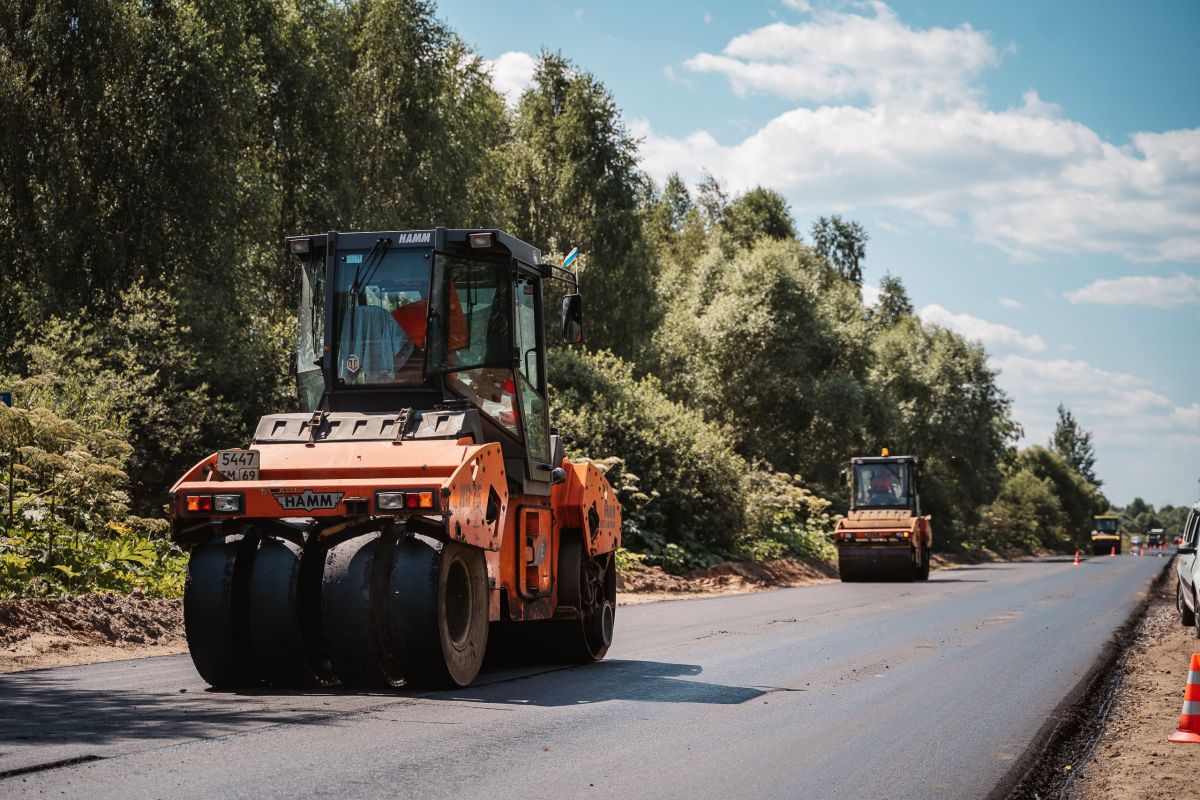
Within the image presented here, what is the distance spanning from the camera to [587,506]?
42.3ft

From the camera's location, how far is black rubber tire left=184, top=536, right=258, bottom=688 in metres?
9.84

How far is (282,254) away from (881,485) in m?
17.2

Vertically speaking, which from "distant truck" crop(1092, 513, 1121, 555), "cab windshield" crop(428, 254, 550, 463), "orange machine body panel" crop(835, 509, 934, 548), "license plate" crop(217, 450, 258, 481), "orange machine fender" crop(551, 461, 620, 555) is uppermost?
"cab windshield" crop(428, 254, 550, 463)

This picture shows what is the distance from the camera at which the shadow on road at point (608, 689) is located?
10.1m

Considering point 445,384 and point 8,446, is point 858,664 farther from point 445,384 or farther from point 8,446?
point 8,446

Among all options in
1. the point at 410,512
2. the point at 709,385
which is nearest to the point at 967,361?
the point at 709,385

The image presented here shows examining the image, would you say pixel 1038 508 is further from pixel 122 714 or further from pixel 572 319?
pixel 122 714

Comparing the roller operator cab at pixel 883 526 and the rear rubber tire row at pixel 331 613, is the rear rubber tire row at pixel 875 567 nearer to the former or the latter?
the roller operator cab at pixel 883 526

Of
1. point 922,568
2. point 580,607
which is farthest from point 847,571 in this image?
point 580,607

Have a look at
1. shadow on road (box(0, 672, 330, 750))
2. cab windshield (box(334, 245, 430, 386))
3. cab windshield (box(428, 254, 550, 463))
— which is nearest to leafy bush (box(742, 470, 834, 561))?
cab windshield (box(428, 254, 550, 463))

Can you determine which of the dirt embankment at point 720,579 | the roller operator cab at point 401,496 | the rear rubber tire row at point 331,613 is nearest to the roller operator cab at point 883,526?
the dirt embankment at point 720,579

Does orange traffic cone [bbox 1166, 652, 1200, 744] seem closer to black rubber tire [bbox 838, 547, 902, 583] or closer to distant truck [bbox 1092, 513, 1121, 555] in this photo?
black rubber tire [bbox 838, 547, 902, 583]

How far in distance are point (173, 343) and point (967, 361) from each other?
49639 mm

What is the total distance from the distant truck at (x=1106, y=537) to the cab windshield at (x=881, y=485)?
216ft
